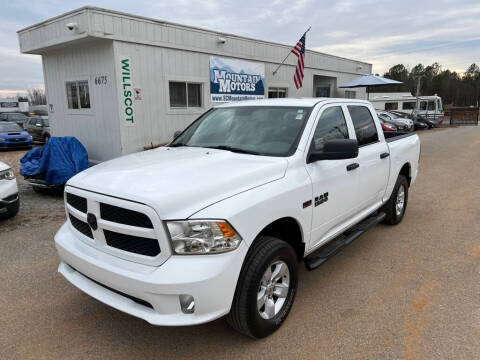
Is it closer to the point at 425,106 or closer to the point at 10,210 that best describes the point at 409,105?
the point at 425,106

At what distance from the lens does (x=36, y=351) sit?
2762 millimetres

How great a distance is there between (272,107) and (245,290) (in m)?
2.05

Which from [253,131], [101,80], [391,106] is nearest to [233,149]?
[253,131]

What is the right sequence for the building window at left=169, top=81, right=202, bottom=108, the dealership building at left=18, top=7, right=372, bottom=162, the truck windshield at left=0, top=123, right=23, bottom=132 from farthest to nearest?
the truck windshield at left=0, top=123, right=23, bottom=132
the building window at left=169, top=81, right=202, bottom=108
the dealership building at left=18, top=7, right=372, bottom=162

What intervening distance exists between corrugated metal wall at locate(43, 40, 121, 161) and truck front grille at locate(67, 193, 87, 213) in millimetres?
8077

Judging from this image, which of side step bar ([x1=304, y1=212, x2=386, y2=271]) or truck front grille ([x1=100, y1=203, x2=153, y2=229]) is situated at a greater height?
truck front grille ([x1=100, y1=203, x2=153, y2=229])

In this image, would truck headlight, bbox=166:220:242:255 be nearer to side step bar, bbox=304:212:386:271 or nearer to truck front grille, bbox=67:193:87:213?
truck front grille, bbox=67:193:87:213

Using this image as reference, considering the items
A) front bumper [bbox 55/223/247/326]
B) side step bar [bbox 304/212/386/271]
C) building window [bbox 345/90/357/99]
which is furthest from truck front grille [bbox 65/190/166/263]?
building window [bbox 345/90/357/99]

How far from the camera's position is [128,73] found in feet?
34.6

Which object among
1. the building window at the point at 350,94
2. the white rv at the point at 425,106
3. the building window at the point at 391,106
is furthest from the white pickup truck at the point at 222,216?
the building window at the point at 391,106

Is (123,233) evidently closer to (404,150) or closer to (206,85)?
(404,150)

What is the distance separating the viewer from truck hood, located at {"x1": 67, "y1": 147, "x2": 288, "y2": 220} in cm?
236

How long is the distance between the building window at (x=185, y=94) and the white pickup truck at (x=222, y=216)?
28.5 ft

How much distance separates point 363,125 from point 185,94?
9.20 metres
